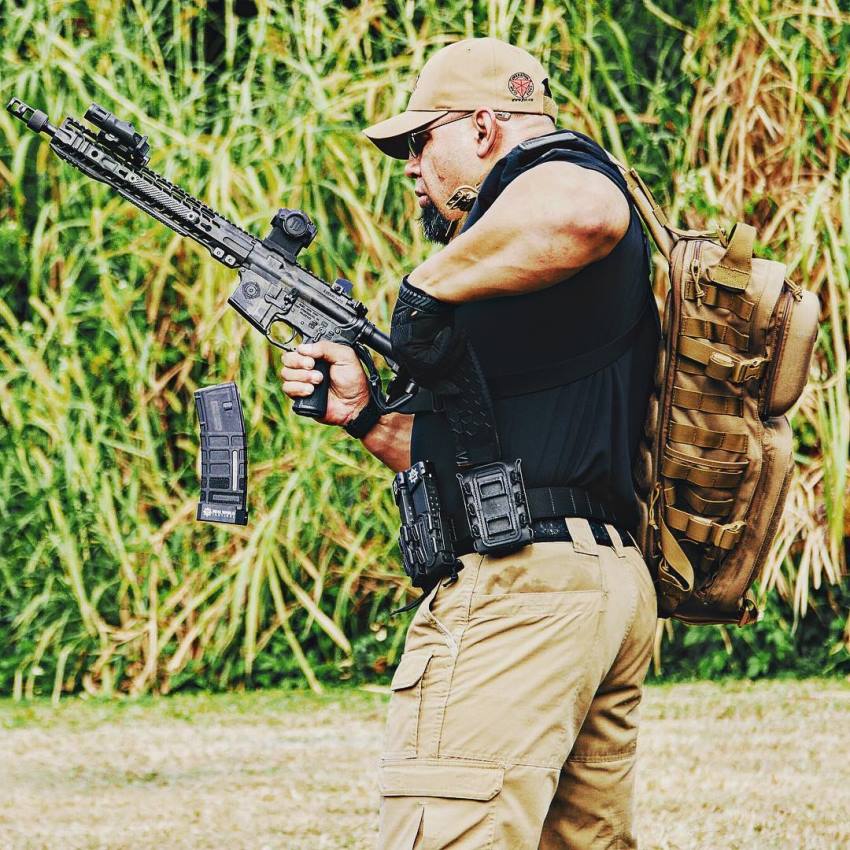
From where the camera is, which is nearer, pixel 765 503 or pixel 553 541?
pixel 553 541

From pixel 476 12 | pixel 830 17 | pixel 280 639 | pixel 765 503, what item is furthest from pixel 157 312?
pixel 765 503

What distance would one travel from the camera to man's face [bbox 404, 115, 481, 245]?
240 centimetres

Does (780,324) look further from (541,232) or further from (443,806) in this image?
(443,806)

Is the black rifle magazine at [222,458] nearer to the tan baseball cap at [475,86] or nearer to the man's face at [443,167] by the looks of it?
the man's face at [443,167]

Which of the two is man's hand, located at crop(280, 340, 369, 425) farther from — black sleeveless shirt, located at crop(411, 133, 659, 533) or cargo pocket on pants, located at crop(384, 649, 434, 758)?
cargo pocket on pants, located at crop(384, 649, 434, 758)

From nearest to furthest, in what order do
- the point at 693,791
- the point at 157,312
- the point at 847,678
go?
the point at 693,791, the point at 847,678, the point at 157,312

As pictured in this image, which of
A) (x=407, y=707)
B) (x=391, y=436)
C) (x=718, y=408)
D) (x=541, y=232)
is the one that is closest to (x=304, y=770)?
(x=391, y=436)

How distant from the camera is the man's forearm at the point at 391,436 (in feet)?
9.05

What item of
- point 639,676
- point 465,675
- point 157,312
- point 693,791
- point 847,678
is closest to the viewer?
point 465,675

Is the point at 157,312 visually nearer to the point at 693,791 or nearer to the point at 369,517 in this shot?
the point at 369,517

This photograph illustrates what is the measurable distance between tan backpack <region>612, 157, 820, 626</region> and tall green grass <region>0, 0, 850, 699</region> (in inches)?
120

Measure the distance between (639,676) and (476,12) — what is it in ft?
12.9

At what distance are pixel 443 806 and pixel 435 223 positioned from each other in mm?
1032

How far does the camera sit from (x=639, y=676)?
2.32 m
